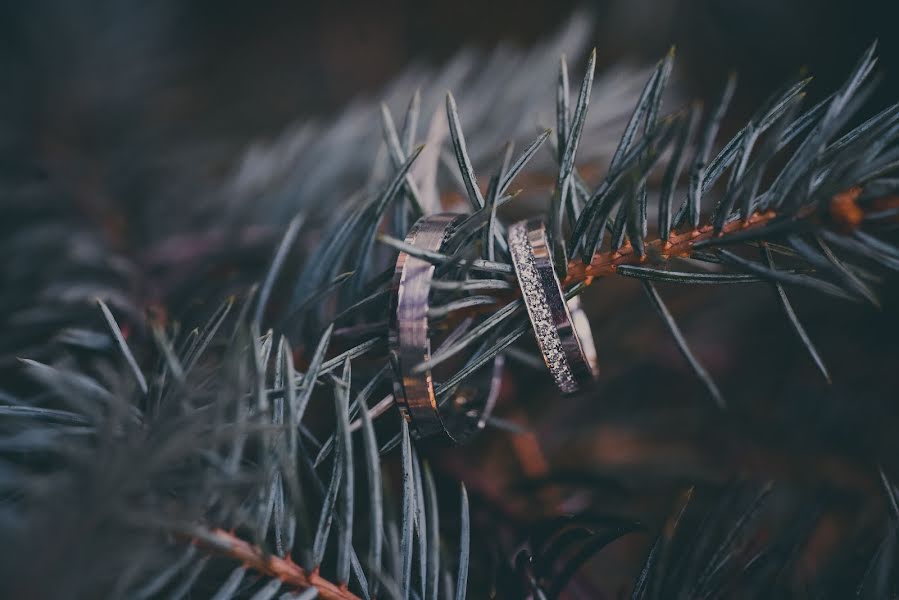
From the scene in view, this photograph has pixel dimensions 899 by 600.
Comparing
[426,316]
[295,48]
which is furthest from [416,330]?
[295,48]

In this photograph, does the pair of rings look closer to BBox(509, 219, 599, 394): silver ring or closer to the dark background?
BBox(509, 219, 599, 394): silver ring

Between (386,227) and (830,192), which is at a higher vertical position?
(386,227)

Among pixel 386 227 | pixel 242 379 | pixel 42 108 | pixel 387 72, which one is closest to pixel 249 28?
pixel 387 72

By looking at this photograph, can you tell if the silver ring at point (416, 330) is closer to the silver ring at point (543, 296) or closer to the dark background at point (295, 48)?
the silver ring at point (543, 296)

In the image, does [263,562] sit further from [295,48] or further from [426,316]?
[295,48]

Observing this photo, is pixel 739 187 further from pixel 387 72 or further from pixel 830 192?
pixel 387 72

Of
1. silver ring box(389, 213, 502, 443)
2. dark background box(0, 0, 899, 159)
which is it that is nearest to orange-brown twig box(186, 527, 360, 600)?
silver ring box(389, 213, 502, 443)
